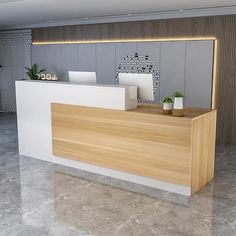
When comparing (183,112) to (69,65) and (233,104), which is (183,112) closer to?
(233,104)

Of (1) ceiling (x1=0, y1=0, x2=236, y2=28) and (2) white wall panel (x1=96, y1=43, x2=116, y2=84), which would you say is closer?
(1) ceiling (x1=0, y1=0, x2=236, y2=28)

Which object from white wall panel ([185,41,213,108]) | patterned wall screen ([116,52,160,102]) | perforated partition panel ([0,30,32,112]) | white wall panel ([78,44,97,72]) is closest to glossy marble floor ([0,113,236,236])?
white wall panel ([185,41,213,108])

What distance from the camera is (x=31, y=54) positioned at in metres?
9.44

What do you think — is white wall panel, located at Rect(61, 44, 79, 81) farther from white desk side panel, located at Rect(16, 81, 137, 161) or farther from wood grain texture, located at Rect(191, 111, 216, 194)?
wood grain texture, located at Rect(191, 111, 216, 194)

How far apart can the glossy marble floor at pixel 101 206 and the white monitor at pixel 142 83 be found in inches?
51.1

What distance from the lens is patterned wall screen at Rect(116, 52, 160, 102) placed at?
284 inches

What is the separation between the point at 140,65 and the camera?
737 centimetres

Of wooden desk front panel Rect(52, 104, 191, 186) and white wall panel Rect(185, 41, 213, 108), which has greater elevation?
white wall panel Rect(185, 41, 213, 108)

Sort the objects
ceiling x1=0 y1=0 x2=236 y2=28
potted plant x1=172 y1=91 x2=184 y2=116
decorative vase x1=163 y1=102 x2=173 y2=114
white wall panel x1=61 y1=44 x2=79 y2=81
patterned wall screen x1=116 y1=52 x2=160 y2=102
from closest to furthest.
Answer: potted plant x1=172 y1=91 x2=184 y2=116, decorative vase x1=163 y1=102 x2=173 y2=114, ceiling x1=0 y1=0 x2=236 y2=28, patterned wall screen x1=116 y1=52 x2=160 y2=102, white wall panel x1=61 y1=44 x2=79 y2=81

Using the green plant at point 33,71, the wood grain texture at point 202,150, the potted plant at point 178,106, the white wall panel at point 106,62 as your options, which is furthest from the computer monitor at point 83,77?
the green plant at point 33,71

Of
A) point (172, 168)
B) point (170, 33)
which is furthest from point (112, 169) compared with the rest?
point (170, 33)

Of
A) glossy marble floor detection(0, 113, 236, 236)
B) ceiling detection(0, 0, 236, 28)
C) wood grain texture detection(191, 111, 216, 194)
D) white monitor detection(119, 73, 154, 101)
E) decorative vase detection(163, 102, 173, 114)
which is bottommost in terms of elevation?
glossy marble floor detection(0, 113, 236, 236)

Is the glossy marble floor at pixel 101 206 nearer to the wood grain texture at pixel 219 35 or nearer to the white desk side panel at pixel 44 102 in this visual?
the white desk side panel at pixel 44 102

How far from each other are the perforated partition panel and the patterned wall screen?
3.37 metres
